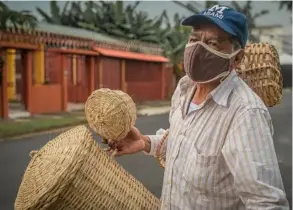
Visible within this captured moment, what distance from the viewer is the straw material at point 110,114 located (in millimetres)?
1718

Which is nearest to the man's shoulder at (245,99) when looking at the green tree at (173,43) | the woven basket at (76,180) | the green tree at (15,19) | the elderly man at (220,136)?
the elderly man at (220,136)

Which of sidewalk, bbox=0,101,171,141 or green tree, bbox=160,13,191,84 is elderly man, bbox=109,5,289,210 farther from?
green tree, bbox=160,13,191,84

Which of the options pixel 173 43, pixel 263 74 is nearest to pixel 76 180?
pixel 263 74

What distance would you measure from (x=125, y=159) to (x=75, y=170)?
5103mm

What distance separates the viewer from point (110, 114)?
1730 millimetres

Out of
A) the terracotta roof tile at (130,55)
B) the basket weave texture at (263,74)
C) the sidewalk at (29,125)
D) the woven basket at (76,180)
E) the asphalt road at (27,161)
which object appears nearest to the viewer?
the woven basket at (76,180)

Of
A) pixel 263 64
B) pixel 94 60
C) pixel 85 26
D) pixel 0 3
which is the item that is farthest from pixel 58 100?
pixel 263 64

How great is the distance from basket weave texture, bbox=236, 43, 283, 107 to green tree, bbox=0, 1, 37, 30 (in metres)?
8.74

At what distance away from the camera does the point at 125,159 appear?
639 centimetres

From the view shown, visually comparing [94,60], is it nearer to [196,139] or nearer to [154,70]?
[154,70]

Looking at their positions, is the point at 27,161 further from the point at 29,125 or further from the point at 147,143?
the point at 147,143

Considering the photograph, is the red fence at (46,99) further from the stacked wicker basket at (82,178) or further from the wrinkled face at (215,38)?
the wrinkled face at (215,38)

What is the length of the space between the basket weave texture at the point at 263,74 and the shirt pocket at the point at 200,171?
0.49 m

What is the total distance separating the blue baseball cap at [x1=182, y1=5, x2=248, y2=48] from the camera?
1228 millimetres
